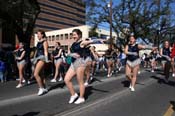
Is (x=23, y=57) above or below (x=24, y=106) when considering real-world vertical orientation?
above

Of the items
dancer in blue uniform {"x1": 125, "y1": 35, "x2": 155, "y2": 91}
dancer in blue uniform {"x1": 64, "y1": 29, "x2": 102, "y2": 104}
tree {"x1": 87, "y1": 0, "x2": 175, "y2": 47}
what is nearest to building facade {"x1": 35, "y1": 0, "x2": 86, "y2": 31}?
tree {"x1": 87, "y1": 0, "x2": 175, "y2": 47}

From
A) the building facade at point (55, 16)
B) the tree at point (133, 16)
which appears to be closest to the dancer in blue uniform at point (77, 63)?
the tree at point (133, 16)

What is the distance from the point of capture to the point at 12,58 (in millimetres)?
20812

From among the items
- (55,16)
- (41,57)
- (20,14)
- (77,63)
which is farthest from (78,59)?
(55,16)

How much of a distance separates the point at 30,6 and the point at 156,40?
38.3 metres

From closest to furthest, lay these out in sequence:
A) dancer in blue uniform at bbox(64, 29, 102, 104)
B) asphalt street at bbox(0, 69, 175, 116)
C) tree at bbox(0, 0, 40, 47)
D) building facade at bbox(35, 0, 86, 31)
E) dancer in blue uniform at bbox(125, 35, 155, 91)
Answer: asphalt street at bbox(0, 69, 175, 116) < dancer in blue uniform at bbox(64, 29, 102, 104) < dancer in blue uniform at bbox(125, 35, 155, 91) < tree at bbox(0, 0, 40, 47) < building facade at bbox(35, 0, 86, 31)

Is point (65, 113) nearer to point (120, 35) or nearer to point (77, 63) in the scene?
point (77, 63)

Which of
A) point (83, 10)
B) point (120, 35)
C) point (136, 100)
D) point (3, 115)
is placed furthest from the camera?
point (120, 35)

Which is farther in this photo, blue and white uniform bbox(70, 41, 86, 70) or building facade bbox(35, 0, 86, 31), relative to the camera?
building facade bbox(35, 0, 86, 31)

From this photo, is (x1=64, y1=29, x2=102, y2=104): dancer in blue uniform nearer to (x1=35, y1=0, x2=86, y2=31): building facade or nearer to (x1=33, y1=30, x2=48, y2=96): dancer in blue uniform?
(x1=33, y1=30, x2=48, y2=96): dancer in blue uniform

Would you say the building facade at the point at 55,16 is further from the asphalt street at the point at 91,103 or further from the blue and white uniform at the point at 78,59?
the blue and white uniform at the point at 78,59

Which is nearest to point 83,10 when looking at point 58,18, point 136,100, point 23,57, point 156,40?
point 156,40

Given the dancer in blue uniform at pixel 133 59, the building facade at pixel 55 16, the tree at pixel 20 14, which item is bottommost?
the dancer in blue uniform at pixel 133 59

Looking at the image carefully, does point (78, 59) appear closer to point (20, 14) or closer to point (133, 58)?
point (133, 58)
